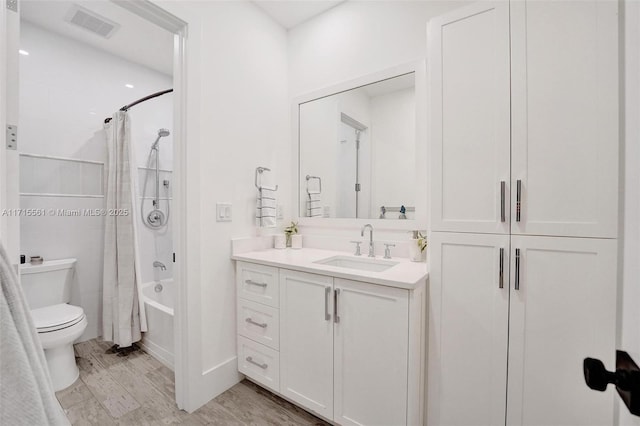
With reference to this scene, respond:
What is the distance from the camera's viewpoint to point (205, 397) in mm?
1781

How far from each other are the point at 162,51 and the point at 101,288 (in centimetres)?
229

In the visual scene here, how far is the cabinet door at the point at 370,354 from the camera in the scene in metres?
1.32

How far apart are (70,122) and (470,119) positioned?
3.13m

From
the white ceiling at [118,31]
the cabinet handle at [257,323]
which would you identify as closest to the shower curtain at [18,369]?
the cabinet handle at [257,323]

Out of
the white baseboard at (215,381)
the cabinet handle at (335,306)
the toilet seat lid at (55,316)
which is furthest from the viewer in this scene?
the toilet seat lid at (55,316)

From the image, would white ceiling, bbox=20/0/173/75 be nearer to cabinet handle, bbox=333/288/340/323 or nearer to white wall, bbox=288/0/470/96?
white wall, bbox=288/0/470/96

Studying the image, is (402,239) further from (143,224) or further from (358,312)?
(143,224)

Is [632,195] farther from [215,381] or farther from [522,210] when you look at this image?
[215,381]

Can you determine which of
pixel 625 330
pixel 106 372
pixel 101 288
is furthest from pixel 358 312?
pixel 101 288

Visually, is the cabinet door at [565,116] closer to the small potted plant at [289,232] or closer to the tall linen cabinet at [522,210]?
the tall linen cabinet at [522,210]

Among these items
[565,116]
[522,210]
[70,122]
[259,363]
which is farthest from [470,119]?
[70,122]

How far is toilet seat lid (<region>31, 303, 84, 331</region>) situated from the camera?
1.85 metres

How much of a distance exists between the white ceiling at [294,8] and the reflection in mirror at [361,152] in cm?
69

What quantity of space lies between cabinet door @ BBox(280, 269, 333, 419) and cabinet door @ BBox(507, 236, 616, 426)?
84 centimetres
